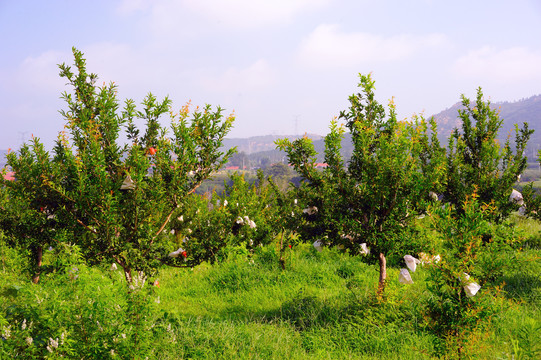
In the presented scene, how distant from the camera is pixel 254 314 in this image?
6105 millimetres

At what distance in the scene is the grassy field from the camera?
10.8ft

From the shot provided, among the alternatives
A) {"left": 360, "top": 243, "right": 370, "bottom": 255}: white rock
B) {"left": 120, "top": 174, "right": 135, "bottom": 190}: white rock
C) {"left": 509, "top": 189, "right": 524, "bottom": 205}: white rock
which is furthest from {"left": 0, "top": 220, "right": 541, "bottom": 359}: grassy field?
{"left": 509, "top": 189, "right": 524, "bottom": 205}: white rock

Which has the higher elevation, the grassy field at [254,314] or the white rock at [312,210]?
the white rock at [312,210]

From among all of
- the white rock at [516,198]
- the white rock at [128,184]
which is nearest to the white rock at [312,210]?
the white rock at [128,184]

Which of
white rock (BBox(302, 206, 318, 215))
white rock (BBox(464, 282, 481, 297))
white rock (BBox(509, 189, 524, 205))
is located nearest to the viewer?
white rock (BBox(464, 282, 481, 297))

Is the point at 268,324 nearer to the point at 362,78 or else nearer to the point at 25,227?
the point at 362,78

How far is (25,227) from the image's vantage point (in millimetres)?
6449

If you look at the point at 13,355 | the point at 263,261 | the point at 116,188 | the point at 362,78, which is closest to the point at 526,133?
the point at 362,78

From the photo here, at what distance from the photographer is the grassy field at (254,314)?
330cm

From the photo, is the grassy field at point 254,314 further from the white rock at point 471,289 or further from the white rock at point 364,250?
the white rock at point 364,250

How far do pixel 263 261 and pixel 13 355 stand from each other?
6.34m

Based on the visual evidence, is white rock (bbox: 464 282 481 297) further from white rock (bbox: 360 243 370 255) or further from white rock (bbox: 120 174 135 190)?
white rock (bbox: 120 174 135 190)

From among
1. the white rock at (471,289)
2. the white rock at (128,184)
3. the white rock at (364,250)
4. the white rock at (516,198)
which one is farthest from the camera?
the white rock at (516,198)

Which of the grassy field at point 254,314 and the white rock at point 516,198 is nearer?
the grassy field at point 254,314
